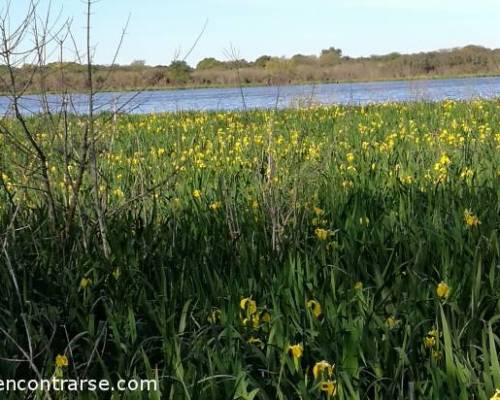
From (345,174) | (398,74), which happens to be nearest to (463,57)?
(398,74)

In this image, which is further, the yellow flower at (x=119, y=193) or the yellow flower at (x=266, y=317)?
the yellow flower at (x=119, y=193)

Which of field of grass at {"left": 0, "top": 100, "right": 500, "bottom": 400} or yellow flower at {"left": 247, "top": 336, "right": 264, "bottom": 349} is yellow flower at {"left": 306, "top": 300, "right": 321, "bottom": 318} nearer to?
field of grass at {"left": 0, "top": 100, "right": 500, "bottom": 400}

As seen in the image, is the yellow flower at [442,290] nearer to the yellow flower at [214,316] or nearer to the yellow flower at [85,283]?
the yellow flower at [214,316]

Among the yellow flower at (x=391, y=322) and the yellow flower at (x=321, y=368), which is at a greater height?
the yellow flower at (x=321, y=368)

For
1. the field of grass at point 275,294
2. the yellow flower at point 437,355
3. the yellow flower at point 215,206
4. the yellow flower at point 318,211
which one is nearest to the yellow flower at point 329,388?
the field of grass at point 275,294

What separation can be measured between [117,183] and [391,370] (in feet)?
13.7

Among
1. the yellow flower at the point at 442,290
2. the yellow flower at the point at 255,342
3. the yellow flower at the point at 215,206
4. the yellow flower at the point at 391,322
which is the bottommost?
the yellow flower at the point at 255,342

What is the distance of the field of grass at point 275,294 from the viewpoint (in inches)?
88.7

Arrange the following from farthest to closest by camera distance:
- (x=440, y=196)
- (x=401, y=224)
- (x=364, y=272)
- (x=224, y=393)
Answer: (x=440, y=196) < (x=401, y=224) < (x=364, y=272) < (x=224, y=393)

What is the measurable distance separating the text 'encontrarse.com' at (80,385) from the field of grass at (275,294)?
39mm

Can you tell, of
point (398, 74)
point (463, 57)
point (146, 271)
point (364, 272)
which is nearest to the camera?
point (364, 272)

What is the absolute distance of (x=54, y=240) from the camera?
154 inches

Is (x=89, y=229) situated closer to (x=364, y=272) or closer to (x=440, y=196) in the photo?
(x=364, y=272)

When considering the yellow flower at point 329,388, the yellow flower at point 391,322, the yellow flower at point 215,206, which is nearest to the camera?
the yellow flower at point 329,388
